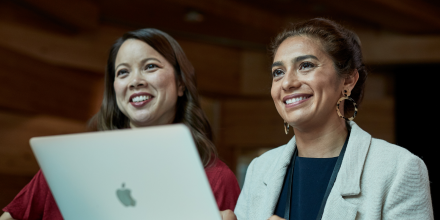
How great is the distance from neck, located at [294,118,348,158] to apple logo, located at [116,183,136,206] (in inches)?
28.3

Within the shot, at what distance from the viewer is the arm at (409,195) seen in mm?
1241

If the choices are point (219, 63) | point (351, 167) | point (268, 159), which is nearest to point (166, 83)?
point (268, 159)

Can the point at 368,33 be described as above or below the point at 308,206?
above

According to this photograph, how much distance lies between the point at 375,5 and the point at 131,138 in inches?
159

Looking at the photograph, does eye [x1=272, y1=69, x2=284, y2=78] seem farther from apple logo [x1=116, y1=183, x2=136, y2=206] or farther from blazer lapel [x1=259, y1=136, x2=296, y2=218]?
apple logo [x1=116, y1=183, x2=136, y2=206]

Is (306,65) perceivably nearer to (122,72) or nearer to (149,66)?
(149,66)

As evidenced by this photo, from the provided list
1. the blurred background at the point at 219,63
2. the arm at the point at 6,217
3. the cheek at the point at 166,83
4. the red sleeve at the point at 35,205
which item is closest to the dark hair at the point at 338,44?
the cheek at the point at 166,83

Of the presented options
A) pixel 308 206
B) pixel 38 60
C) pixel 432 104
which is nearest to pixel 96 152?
pixel 308 206

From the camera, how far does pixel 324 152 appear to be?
4.96ft

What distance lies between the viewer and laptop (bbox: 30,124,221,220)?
3.04 feet

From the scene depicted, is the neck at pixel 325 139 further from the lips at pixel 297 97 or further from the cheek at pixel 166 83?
the cheek at pixel 166 83

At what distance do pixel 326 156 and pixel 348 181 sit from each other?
169 mm

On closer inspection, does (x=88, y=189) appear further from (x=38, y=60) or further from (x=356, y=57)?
(x=38, y=60)

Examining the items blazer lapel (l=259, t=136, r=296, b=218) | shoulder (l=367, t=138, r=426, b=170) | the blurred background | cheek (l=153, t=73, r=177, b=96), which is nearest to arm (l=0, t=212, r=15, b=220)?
cheek (l=153, t=73, r=177, b=96)
